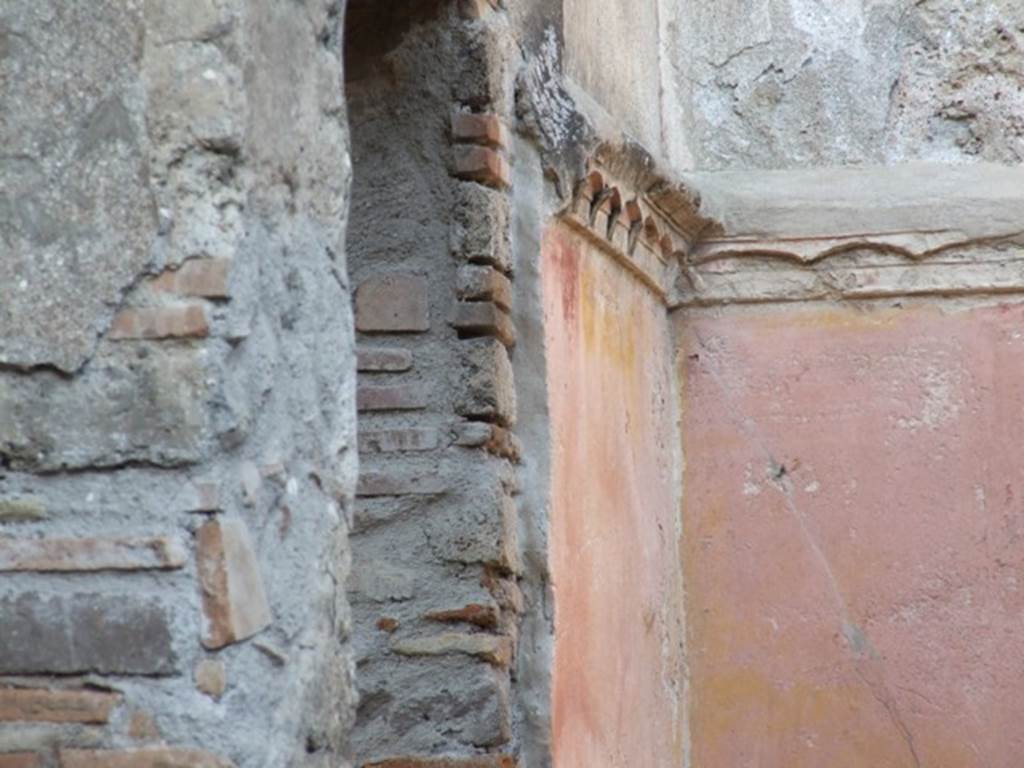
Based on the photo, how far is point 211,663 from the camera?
199cm

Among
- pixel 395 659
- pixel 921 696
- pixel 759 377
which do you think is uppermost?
pixel 759 377

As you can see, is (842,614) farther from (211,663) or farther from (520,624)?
(211,663)

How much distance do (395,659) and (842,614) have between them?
165 cm

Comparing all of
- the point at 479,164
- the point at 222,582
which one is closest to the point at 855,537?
the point at 479,164

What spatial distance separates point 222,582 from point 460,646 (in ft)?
3.84

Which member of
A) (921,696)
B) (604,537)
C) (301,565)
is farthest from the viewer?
(921,696)

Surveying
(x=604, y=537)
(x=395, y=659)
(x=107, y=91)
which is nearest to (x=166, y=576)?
(x=107, y=91)

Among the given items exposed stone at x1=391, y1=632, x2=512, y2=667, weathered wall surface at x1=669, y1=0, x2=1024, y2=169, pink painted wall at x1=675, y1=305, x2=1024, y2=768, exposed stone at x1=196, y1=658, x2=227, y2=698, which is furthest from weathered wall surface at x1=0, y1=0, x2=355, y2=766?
weathered wall surface at x1=669, y1=0, x2=1024, y2=169

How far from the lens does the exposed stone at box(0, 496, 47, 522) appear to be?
2.02 m

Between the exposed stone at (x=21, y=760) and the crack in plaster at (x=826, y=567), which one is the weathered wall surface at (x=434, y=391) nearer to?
the exposed stone at (x=21, y=760)

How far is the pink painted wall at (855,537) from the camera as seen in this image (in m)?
4.40

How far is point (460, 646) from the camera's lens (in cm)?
312

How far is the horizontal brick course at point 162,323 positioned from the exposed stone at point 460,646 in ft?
3.99

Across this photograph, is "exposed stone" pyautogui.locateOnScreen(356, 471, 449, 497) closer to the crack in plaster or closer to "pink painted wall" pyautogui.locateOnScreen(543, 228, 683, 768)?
"pink painted wall" pyautogui.locateOnScreen(543, 228, 683, 768)
